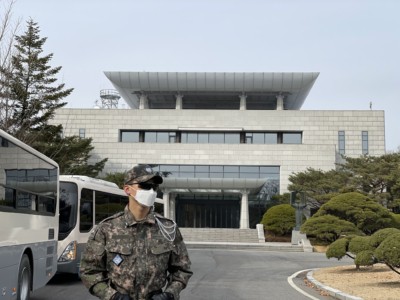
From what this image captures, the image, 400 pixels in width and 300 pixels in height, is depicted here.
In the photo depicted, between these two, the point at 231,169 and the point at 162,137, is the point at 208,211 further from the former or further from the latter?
the point at 162,137

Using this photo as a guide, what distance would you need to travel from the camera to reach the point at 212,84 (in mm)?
60188

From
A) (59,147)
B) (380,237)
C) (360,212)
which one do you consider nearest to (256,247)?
(360,212)

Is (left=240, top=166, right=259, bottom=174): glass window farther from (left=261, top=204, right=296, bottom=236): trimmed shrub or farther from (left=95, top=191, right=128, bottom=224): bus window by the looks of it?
(left=95, top=191, right=128, bottom=224): bus window

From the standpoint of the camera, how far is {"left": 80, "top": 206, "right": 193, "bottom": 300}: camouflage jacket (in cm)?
339

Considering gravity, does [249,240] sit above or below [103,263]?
below

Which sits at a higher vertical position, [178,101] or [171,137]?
[178,101]

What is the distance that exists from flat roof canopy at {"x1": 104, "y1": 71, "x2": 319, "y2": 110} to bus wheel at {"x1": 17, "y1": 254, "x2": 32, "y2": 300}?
51280 millimetres

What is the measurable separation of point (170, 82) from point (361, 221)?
107ft

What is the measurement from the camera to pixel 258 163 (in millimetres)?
55719

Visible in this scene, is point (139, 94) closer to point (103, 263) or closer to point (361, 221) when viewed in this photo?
point (361, 221)

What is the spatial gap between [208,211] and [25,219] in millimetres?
46736

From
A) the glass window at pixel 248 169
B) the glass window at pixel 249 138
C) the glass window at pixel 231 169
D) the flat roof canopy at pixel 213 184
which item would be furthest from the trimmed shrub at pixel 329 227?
the glass window at pixel 249 138

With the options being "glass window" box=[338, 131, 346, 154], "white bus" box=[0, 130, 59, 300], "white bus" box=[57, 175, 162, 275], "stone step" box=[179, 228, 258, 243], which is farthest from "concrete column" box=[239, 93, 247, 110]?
"white bus" box=[0, 130, 59, 300]

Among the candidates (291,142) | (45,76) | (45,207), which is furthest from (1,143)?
(291,142)
